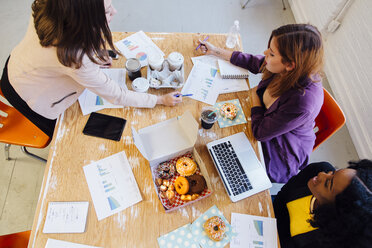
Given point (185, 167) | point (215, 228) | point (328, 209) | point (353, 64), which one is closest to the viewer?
point (328, 209)

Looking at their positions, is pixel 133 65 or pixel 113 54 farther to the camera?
pixel 113 54

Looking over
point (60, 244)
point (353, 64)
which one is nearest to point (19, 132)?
point (60, 244)

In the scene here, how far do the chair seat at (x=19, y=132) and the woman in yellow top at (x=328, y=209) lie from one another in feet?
4.79

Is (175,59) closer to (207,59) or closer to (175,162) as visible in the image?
(207,59)

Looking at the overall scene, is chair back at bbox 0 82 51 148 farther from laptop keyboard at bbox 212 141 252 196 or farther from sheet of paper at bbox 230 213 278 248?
sheet of paper at bbox 230 213 278 248

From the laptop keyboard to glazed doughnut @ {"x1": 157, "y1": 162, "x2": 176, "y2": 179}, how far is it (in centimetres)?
23

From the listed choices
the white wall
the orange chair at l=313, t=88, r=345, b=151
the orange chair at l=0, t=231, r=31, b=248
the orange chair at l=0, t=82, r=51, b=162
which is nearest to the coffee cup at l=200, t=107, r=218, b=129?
the orange chair at l=313, t=88, r=345, b=151

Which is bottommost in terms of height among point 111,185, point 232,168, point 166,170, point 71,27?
point 111,185

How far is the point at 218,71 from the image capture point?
4.80ft

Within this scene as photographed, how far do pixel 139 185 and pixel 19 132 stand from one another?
0.91 m

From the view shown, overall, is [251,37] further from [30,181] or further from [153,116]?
[30,181]

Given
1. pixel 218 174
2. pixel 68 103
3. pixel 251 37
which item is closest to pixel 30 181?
pixel 68 103

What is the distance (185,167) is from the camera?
1.13m

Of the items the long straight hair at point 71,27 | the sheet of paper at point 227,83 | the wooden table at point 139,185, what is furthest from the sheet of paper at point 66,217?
the sheet of paper at point 227,83
